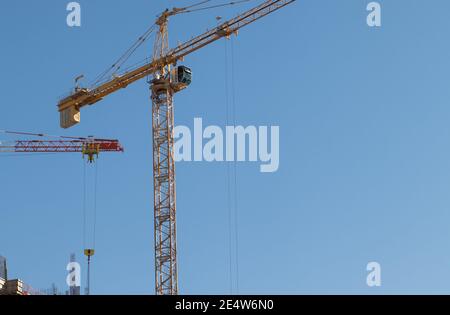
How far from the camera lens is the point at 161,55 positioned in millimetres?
132000

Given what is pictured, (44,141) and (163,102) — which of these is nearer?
(163,102)

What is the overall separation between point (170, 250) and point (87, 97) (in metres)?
25.2
